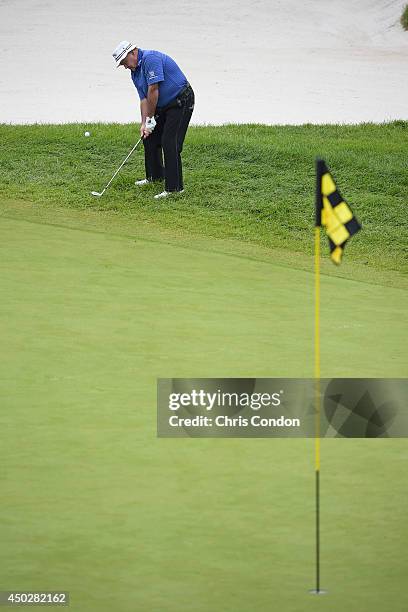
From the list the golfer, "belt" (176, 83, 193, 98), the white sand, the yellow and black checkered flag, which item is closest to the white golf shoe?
the golfer

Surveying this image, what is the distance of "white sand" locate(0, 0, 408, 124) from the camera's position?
13883mm

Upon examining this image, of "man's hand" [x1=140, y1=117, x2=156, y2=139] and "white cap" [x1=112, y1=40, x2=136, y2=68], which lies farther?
"man's hand" [x1=140, y1=117, x2=156, y2=139]

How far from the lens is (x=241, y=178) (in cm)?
1046

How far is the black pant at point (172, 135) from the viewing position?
9.55 meters

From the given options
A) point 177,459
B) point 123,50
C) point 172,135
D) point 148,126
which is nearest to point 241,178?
point 172,135

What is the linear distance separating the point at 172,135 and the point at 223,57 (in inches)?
280

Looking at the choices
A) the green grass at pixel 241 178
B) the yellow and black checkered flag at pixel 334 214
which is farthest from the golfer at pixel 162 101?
the yellow and black checkered flag at pixel 334 214

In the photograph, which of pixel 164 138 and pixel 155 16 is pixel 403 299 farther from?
pixel 155 16

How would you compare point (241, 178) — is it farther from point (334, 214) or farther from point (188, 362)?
point (334, 214)

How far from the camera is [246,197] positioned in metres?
10.1

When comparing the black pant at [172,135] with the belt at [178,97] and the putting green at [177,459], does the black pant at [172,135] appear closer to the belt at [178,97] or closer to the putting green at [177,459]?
the belt at [178,97]

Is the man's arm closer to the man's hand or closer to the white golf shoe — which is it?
the man's hand

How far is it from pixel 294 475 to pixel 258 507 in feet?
1.16

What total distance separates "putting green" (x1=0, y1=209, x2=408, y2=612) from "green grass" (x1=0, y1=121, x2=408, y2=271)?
1523mm
